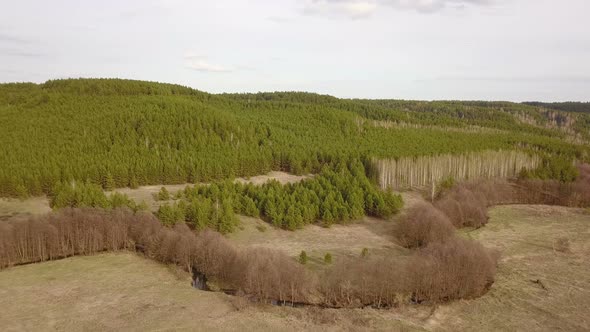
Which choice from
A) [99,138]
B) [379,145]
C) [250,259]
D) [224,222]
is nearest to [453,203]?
[224,222]

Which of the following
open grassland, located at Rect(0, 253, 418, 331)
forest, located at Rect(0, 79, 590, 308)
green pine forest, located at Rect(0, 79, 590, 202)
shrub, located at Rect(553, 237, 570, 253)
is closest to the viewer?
open grassland, located at Rect(0, 253, 418, 331)

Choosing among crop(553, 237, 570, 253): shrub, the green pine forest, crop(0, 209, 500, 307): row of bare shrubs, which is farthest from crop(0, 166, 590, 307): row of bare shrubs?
the green pine forest

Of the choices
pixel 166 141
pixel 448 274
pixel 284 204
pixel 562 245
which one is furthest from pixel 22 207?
pixel 562 245

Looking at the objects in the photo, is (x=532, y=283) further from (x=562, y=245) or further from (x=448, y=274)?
(x=562, y=245)

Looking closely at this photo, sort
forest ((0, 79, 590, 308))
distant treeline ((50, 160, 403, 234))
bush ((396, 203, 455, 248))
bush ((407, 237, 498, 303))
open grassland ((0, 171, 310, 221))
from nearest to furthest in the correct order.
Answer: bush ((407, 237, 498, 303)), forest ((0, 79, 590, 308)), bush ((396, 203, 455, 248)), distant treeline ((50, 160, 403, 234)), open grassland ((0, 171, 310, 221))

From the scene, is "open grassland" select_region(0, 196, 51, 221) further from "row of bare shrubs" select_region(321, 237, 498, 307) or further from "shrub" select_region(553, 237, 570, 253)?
"shrub" select_region(553, 237, 570, 253)

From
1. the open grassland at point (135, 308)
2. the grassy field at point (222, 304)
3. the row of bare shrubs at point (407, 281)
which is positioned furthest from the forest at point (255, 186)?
the open grassland at point (135, 308)

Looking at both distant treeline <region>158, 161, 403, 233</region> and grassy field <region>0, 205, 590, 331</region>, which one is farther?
distant treeline <region>158, 161, 403, 233</region>
